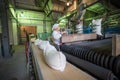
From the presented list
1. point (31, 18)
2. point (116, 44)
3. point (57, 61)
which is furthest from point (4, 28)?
point (31, 18)

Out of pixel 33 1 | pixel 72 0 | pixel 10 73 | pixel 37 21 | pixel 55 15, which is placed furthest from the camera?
pixel 37 21

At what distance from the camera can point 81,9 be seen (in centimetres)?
360

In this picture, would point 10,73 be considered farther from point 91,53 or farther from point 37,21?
point 37,21

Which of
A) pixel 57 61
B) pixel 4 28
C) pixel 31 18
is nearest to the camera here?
pixel 57 61

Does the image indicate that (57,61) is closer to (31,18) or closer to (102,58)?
(102,58)

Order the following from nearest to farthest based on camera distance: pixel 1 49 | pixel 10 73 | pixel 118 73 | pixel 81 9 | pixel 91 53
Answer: pixel 118 73, pixel 91 53, pixel 10 73, pixel 81 9, pixel 1 49

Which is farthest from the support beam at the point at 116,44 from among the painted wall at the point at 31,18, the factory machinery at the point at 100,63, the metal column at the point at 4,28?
the painted wall at the point at 31,18

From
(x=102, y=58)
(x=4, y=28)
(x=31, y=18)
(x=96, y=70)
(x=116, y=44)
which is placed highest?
(x=31, y=18)

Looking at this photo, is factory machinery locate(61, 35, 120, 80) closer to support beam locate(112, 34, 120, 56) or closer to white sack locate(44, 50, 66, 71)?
support beam locate(112, 34, 120, 56)

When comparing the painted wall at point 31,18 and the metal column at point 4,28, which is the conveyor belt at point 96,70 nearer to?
the metal column at point 4,28

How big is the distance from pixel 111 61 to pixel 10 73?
2.56 meters

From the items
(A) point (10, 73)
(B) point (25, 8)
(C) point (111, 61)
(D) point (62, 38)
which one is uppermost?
(B) point (25, 8)

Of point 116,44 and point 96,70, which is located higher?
point 116,44

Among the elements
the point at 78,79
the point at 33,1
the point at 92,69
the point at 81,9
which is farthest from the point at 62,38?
the point at 33,1
